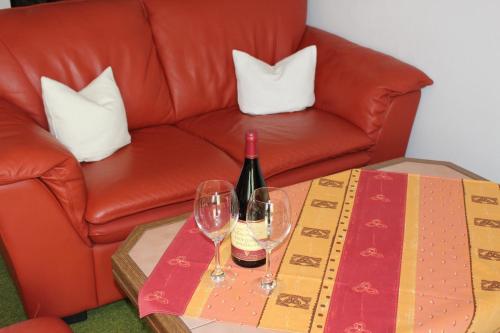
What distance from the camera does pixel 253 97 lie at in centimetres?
255

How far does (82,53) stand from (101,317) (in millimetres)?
1022

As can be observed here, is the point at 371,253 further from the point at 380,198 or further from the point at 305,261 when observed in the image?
the point at 380,198

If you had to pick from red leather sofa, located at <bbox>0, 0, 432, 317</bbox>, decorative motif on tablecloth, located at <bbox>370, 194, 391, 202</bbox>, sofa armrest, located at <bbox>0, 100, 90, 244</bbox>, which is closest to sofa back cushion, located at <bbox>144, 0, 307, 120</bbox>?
red leather sofa, located at <bbox>0, 0, 432, 317</bbox>

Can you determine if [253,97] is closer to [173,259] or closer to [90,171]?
[90,171]

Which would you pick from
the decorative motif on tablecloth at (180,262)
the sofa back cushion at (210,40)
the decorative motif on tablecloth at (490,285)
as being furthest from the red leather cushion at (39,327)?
the sofa back cushion at (210,40)

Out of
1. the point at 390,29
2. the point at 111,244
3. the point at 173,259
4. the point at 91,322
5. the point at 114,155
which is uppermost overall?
the point at 390,29

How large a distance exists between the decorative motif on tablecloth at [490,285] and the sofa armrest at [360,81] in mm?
1155

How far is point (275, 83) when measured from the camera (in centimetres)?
256

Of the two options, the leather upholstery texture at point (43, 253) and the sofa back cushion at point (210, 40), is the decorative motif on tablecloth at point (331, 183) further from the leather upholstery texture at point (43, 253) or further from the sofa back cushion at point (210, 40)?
the sofa back cushion at point (210, 40)

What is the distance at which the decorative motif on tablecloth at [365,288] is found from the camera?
4.17 feet

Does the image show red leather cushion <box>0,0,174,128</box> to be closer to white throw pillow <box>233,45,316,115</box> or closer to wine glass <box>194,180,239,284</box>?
white throw pillow <box>233,45,316,115</box>

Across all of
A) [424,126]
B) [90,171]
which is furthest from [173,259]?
[424,126]

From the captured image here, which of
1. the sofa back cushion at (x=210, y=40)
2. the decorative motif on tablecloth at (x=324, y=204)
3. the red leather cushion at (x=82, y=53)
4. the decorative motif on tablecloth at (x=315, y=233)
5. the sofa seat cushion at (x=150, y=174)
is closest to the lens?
the decorative motif on tablecloth at (x=315, y=233)

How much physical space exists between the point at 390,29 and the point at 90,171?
1465mm
